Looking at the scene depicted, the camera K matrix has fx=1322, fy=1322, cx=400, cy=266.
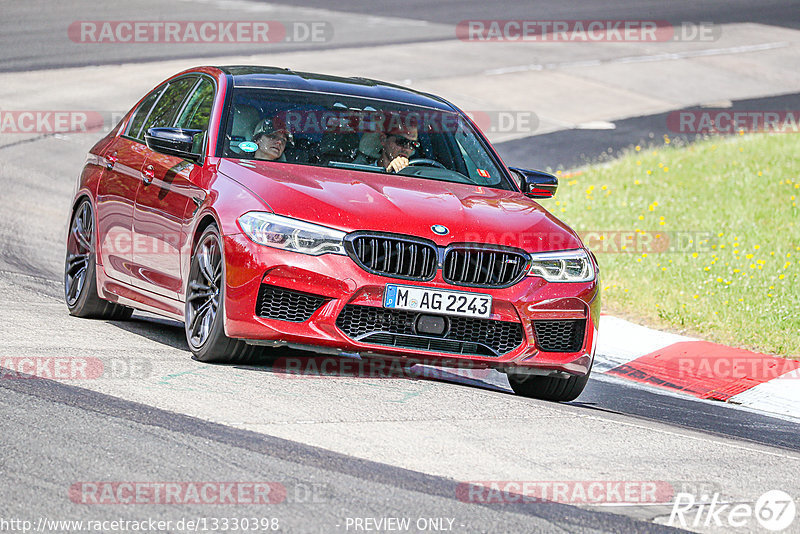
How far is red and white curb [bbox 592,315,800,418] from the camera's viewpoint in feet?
30.1

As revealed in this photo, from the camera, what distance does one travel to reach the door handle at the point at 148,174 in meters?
8.23

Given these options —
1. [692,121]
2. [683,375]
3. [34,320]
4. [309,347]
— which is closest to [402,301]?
[309,347]

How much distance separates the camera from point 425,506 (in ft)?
16.0

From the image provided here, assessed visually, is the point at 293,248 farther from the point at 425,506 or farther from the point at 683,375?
the point at 683,375

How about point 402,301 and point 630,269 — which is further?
point 630,269

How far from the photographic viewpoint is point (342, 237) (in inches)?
268

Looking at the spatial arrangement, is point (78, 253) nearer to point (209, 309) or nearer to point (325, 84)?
point (325, 84)

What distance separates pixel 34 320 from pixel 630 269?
6478 mm

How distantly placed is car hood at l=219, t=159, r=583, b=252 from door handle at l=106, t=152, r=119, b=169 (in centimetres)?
157

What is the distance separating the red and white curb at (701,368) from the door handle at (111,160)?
3.81m

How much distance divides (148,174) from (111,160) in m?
0.81
